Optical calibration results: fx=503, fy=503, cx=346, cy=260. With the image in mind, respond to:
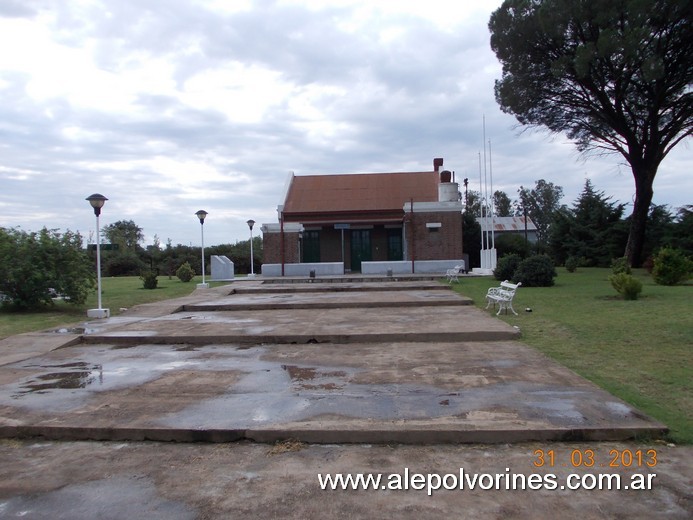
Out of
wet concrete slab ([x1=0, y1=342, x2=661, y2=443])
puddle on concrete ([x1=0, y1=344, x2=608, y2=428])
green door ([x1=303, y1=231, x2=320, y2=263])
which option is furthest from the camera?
green door ([x1=303, y1=231, x2=320, y2=263])

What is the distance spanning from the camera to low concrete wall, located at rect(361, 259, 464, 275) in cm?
2750

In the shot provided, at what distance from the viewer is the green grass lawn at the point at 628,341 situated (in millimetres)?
5316

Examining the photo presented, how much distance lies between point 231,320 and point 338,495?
8.98m

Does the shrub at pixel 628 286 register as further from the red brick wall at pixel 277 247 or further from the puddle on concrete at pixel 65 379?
the red brick wall at pixel 277 247

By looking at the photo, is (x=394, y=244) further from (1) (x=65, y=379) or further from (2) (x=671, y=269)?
(1) (x=65, y=379)

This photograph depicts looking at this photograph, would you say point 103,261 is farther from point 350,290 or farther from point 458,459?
point 458,459

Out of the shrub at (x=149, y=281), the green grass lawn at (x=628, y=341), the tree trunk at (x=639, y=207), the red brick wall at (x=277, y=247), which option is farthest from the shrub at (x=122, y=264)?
the green grass lawn at (x=628, y=341)

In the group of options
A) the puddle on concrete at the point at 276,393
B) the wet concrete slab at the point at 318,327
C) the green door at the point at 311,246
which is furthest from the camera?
the green door at the point at 311,246

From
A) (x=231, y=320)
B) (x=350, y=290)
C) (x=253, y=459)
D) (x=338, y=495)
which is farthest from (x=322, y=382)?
(x=350, y=290)

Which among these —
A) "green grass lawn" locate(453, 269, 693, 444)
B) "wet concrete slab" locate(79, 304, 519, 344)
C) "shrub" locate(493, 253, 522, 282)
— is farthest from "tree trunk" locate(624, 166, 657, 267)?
"wet concrete slab" locate(79, 304, 519, 344)

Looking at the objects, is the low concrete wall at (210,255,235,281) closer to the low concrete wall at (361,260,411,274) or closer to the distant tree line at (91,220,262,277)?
the low concrete wall at (361,260,411,274)

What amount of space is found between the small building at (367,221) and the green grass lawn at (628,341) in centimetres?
1363

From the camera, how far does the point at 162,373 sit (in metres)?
6.98

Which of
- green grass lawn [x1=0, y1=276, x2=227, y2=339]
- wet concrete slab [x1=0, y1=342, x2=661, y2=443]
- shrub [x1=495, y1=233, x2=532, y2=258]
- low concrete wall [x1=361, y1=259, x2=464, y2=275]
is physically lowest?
wet concrete slab [x1=0, y1=342, x2=661, y2=443]
